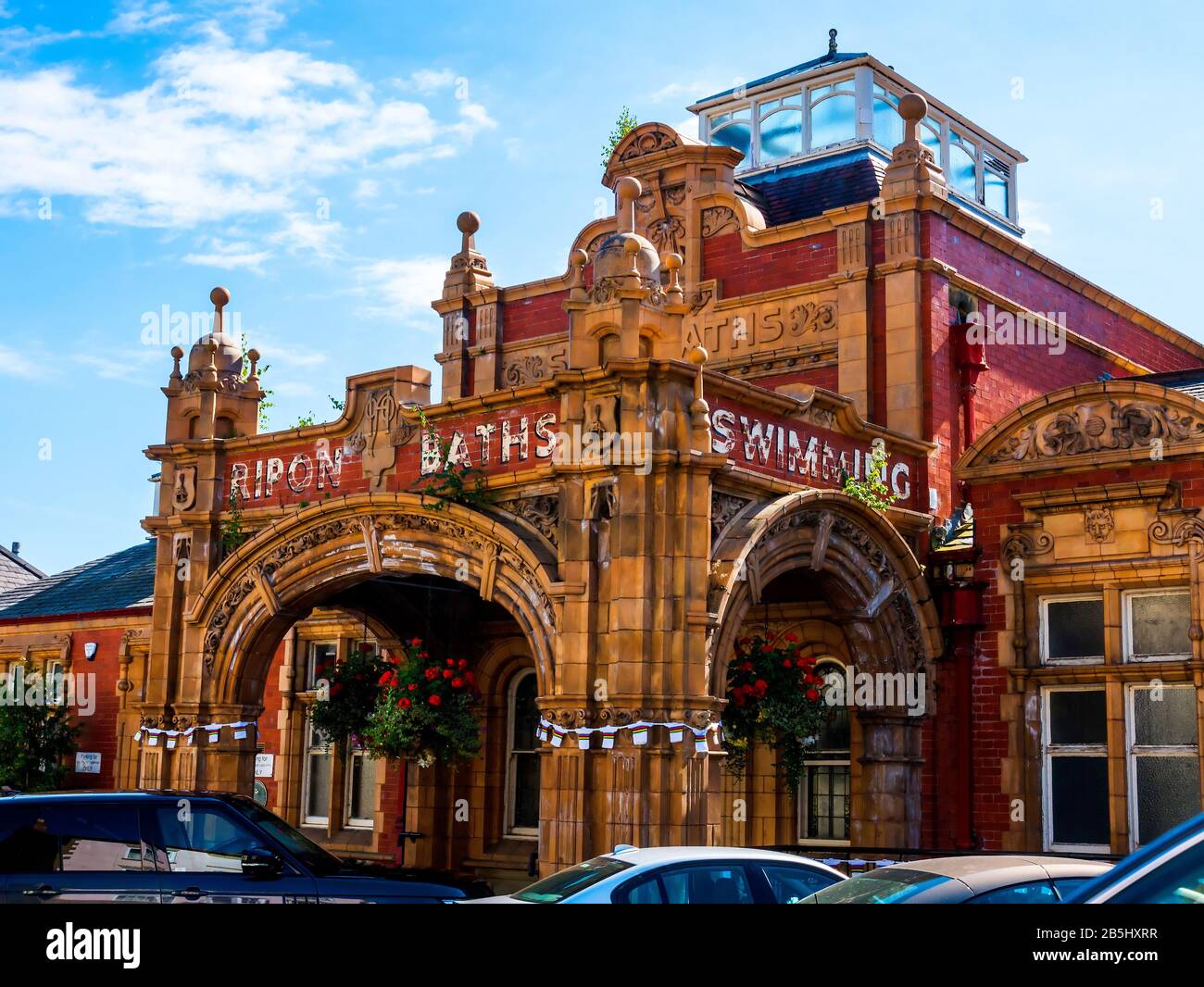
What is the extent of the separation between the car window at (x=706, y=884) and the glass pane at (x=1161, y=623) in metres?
8.16

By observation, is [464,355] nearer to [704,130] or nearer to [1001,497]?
[704,130]

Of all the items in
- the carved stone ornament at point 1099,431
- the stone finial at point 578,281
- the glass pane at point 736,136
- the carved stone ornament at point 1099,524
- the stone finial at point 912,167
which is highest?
the glass pane at point 736,136

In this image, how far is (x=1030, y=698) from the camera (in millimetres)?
15750

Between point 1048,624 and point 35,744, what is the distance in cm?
1620

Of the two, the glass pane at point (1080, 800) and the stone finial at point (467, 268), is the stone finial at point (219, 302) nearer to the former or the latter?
the stone finial at point (467, 268)

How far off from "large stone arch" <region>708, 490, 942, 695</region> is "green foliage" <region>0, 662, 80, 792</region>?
44.1 ft

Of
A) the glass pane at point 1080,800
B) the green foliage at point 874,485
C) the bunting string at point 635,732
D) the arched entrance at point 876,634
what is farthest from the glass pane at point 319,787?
the glass pane at point 1080,800

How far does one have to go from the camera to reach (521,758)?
20078 mm

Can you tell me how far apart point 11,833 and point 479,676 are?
10.6 metres

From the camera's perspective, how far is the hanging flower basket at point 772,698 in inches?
582

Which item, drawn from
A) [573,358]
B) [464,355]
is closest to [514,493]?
[573,358]

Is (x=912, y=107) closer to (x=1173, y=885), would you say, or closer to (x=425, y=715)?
(x=425, y=715)
